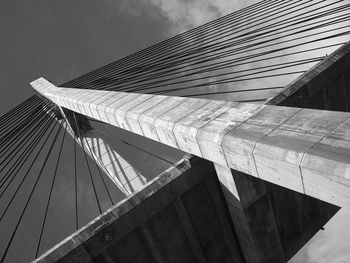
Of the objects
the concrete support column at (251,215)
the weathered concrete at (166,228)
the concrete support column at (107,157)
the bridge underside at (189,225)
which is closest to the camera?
the weathered concrete at (166,228)

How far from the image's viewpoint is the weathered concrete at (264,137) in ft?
15.9

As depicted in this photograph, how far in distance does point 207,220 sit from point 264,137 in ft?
13.4

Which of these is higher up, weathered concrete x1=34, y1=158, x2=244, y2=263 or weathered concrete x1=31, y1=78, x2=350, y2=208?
weathered concrete x1=31, y1=78, x2=350, y2=208

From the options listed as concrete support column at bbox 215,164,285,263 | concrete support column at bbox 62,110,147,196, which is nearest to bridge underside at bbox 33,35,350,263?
concrete support column at bbox 215,164,285,263

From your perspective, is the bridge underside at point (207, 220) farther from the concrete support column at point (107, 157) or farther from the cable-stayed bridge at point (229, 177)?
the concrete support column at point (107, 157)

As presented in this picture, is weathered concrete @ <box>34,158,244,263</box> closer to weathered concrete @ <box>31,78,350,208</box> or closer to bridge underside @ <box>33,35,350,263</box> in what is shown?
bridge underside @ <box>33,35,350,263</box>

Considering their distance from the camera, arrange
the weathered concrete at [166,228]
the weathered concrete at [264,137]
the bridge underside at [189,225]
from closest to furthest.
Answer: the weathered concrete at [264,137] < the weathered concrete at [166,228] < the bridge underside at [189,225]

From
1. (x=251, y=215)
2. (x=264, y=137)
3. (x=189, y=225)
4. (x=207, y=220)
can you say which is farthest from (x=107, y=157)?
(x=264, y=137)

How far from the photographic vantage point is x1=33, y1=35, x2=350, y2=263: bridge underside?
7.77 m

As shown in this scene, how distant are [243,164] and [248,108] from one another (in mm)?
1264

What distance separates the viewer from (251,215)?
840cm

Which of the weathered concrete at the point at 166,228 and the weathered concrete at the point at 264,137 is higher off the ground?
the weathered concrete at the point at 264,137

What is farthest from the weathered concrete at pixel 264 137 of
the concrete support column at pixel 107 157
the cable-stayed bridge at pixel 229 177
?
the concrete support column at pixel 107 157

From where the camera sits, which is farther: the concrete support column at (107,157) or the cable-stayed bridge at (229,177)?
the concrete support column at (107,157)
